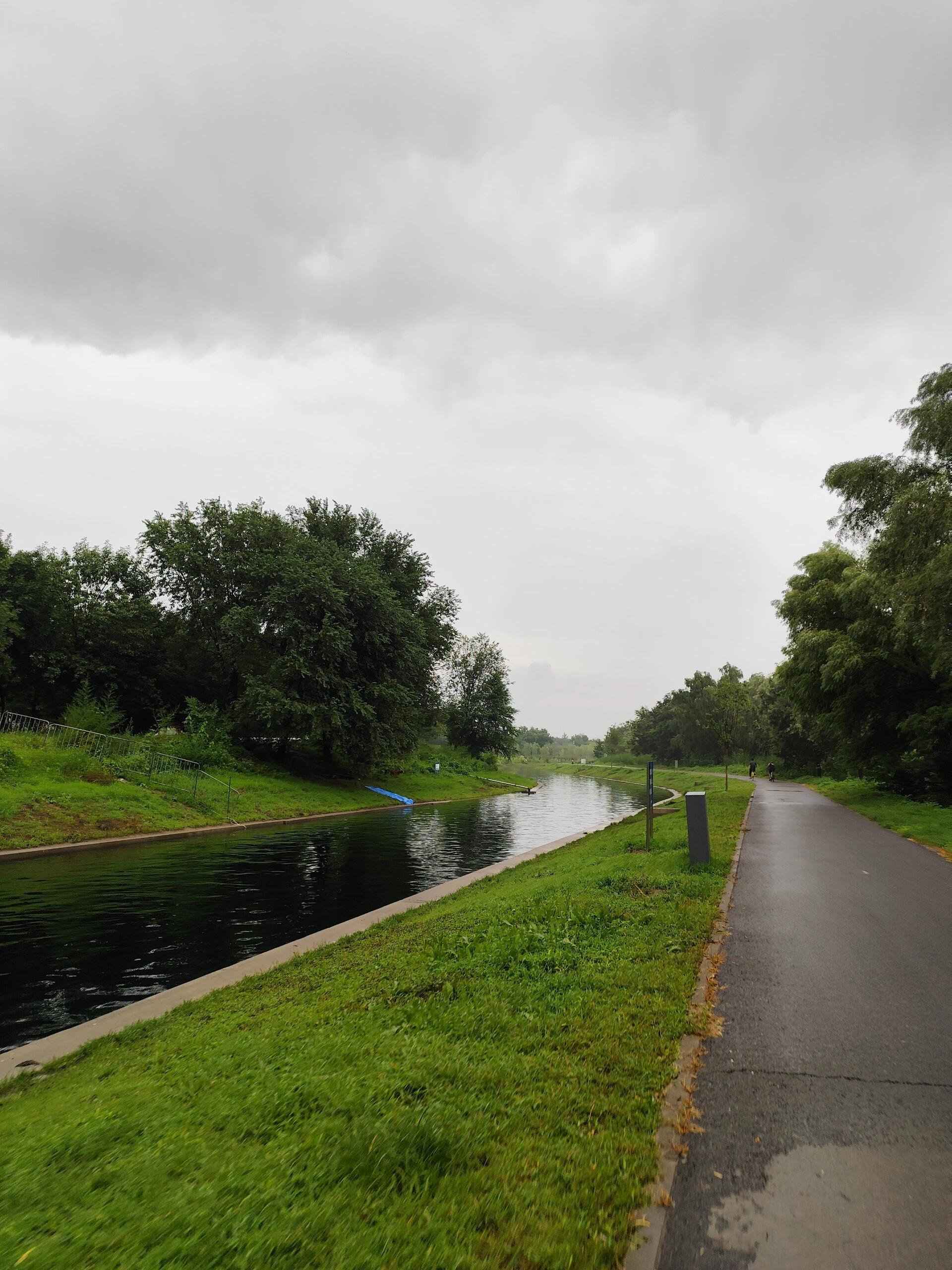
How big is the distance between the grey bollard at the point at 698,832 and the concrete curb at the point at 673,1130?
4.84m

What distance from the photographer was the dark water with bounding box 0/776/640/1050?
797cm

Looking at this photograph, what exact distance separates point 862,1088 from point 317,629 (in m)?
34.8

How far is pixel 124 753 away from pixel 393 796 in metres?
16.5

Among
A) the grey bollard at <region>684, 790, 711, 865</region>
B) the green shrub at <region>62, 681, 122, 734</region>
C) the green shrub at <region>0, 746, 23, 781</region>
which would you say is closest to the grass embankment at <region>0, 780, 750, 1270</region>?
the grey bollard at <region>684, 790, 711, 865</region>

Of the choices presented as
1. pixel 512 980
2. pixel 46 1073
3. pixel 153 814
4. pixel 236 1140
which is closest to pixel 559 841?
pixel 153 814

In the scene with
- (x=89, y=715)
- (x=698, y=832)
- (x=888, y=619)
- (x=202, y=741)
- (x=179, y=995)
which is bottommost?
(x=179, y=995)

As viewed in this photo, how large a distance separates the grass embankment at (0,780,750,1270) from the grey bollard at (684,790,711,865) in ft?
15.5

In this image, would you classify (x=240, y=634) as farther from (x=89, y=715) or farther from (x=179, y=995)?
(x=179, y=995)

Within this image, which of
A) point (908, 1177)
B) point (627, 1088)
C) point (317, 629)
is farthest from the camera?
point (317, 629)

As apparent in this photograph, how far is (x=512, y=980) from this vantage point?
5977 millimetres

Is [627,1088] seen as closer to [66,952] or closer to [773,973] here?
[773,973]

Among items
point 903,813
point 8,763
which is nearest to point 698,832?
point 903,813

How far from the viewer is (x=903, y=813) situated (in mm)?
20219

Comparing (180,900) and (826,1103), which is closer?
(826,1103)
